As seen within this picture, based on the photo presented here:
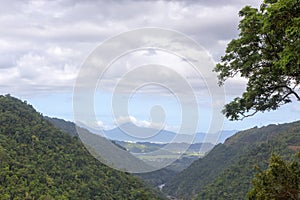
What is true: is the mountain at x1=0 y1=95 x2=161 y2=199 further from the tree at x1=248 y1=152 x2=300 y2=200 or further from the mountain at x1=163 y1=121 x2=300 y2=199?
the mountain at x1=163 y1=121 x2=300 y2=199

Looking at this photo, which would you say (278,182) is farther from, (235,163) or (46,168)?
(235,163)

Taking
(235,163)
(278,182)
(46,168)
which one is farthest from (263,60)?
(235,163)

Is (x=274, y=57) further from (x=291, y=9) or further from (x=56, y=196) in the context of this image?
(x=56, y=196)

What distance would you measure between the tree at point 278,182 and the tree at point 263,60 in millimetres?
2651

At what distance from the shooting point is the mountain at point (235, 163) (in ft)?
269

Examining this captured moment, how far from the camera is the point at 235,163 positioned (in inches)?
3836

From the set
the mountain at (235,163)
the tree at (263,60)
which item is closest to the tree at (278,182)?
the tree at (263,60)

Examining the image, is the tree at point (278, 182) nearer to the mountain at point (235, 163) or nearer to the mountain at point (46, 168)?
the mountain at point (46, 168)

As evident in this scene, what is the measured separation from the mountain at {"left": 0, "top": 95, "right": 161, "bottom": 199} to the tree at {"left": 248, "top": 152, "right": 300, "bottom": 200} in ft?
101

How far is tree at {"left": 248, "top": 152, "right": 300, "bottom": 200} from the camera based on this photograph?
10992 mm

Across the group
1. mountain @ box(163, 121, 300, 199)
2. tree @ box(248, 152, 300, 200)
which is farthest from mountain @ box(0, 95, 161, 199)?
mountain @ box(163, 121, 300, 199)

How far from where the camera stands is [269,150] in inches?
3494

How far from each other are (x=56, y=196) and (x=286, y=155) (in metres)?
56.6

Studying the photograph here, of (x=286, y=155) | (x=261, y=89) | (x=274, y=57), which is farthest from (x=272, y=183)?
(x=286, y=155)
